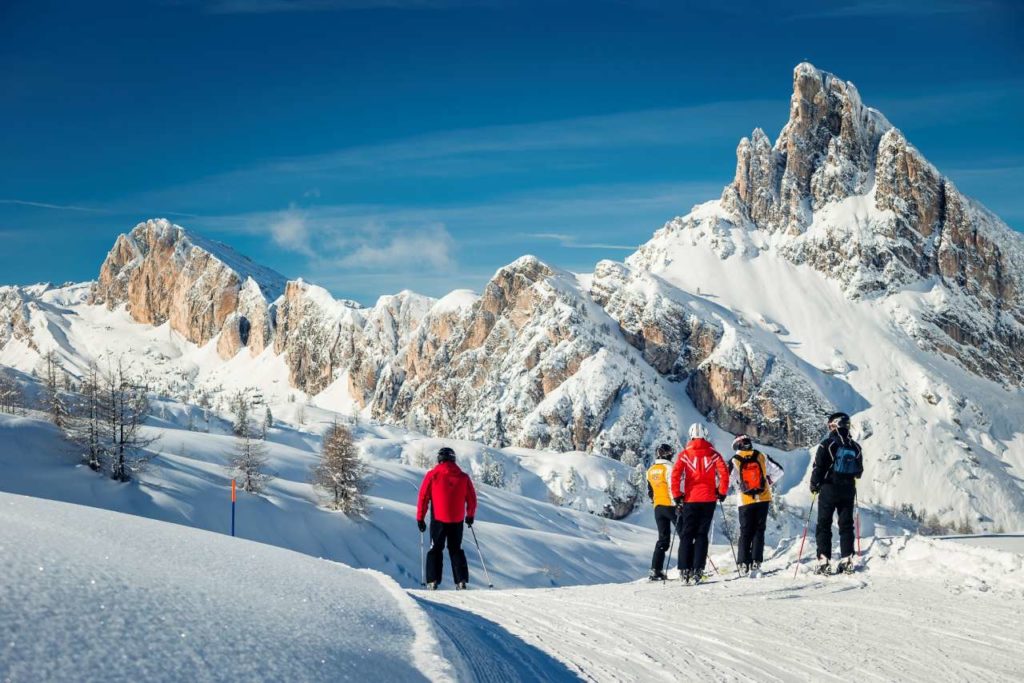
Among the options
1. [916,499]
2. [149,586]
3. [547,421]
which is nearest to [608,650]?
[149,586]

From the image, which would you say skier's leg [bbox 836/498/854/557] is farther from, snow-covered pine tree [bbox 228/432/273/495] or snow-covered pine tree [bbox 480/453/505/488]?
snow-covered pine tree [bbox 480/453/505/488]

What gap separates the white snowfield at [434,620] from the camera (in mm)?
2941

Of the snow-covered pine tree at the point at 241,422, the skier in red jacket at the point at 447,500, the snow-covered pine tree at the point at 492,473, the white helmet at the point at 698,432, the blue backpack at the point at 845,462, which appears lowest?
the snow-covered pine tree at the point at 492,473

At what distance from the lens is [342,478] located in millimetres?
41750

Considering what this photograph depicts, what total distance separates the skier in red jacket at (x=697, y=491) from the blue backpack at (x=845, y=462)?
5.22ft

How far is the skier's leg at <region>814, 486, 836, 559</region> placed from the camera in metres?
11.9

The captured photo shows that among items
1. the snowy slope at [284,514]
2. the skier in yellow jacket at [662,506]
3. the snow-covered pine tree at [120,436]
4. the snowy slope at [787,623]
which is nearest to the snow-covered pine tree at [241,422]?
the snowy slope at [284,514]

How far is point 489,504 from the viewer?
62.3 metres

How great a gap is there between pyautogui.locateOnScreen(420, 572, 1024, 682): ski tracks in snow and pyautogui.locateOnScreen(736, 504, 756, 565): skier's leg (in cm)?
228

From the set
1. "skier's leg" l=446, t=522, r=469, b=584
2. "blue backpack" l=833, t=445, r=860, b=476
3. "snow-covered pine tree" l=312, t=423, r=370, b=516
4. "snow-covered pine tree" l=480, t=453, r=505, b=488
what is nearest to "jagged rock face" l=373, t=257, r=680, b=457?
"snow-covered pine tree" l=480, t=453, r=505, b=488

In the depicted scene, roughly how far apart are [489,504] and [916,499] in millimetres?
129693

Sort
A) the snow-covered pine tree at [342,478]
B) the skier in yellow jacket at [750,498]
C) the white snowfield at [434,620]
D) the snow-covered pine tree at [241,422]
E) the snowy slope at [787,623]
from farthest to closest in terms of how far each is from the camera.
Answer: the snow-covered pine tree at [241,422]
the snow-covered pine tree at [342,478]
the skier in yellow jacket at [750,498]
the snowy slope at [787,623]
the white snowfield at [434,620]

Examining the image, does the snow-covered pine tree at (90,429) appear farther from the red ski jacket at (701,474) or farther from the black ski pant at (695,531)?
the red ski jacket at (701,474)

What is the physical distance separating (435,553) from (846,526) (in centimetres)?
606
